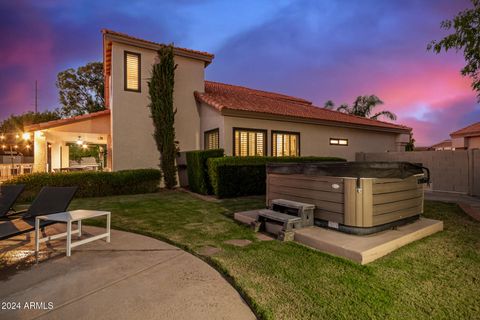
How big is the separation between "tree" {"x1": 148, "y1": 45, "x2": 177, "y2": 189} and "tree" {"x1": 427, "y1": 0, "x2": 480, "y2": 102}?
9.85 meters

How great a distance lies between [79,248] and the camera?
12.3 feet

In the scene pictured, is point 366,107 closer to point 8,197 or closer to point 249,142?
point 249,142

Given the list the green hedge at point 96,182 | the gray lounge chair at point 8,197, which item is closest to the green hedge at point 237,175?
the green hedge at point 96,182

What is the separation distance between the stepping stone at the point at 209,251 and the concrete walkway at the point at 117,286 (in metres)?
0.19

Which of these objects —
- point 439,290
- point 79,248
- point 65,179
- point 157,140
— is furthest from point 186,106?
point 439,290

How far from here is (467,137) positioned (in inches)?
680

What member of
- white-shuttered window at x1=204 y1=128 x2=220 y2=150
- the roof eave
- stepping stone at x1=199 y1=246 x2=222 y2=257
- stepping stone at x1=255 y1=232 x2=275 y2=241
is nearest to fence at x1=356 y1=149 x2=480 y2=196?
white-shuttered window at x1=204 y1=128 x2=220 y2=150

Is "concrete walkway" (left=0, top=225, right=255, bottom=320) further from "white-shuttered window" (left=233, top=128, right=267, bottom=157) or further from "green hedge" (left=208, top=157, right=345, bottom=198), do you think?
"white-shuttered window" (left=233, top=128, right=267, bottom=157)

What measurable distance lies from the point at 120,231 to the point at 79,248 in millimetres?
957

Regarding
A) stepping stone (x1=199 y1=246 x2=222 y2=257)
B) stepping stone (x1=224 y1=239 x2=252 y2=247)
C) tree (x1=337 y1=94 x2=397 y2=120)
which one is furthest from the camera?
tree (x1=337 y1=94 x2=397 y2=120)

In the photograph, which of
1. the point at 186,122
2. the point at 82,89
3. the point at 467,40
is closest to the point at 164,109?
the point at 186,122

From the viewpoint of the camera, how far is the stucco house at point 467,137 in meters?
16.7

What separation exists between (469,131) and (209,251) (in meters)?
21.6

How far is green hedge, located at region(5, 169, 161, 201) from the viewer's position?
8148 millimetres
